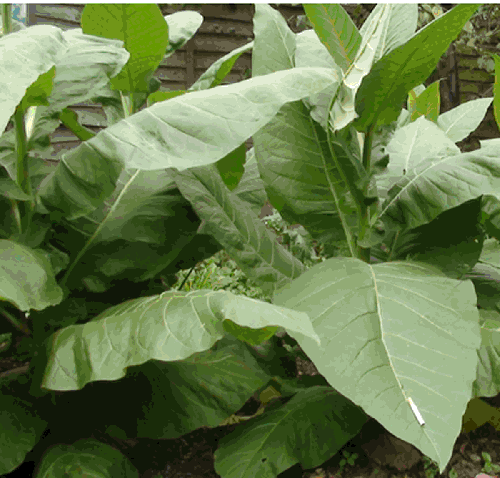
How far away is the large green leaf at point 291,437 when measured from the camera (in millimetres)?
898

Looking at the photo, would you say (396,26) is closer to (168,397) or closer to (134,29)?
(134,29)

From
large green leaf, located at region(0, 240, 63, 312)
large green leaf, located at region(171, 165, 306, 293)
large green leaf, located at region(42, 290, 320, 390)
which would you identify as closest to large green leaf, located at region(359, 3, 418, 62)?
large green leaf, located at region(171, 165, 306, 293)

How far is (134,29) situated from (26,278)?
605mm

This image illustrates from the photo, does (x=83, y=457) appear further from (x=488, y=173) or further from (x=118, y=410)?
(x=488, y=173)

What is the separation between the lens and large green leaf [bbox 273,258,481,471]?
2.02ft

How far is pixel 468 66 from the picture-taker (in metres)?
4.66

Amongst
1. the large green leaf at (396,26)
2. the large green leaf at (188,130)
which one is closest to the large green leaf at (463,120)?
the large green leaf at (396,26)

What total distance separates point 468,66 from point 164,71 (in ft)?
9.60

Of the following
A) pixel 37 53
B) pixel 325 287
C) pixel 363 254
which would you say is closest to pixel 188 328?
pixel 325 287

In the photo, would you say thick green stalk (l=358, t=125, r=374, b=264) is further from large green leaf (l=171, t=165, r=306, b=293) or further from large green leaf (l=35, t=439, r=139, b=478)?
large green leaf (l=35, t=439, r=139, b=478)

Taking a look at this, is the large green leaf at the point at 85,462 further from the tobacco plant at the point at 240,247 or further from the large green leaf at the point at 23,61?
the large green leaf at the point at 23,61

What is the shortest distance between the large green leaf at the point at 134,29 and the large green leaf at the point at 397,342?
2.05 ft

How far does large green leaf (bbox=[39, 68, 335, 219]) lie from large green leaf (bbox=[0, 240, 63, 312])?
0.50 feet

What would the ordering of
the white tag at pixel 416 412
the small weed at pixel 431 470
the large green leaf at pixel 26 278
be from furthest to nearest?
the small weed at pixel 431 470
the large green leaf at pixel 26 278
the white tag at pixel 416 412
